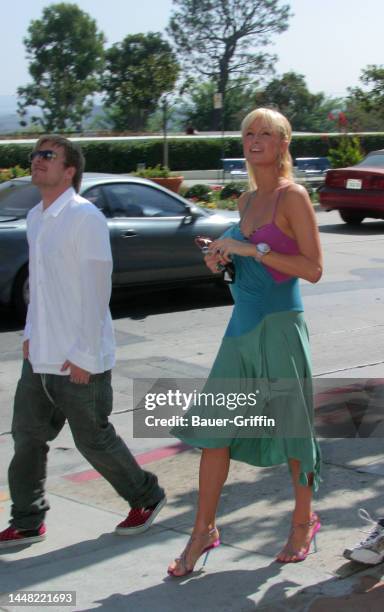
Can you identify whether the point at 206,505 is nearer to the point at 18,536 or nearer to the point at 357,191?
the point at 18,536

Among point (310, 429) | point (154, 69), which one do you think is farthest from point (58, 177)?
point (154, 69)

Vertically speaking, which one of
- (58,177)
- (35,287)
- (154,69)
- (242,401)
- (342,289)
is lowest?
(342,289)

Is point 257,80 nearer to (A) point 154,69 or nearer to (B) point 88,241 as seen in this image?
(A) point 154,69

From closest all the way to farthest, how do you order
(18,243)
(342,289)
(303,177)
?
(18,243)
(342,289)
(303,177)

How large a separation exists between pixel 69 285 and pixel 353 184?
544 inches

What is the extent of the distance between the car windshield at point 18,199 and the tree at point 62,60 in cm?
7012

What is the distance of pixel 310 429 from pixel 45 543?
4.30 ft

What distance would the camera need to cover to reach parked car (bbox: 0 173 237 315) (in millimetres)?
9266

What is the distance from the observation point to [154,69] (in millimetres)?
43969

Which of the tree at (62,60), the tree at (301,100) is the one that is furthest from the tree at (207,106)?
the tree at (62,60)

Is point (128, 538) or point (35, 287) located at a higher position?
point (35, 287)

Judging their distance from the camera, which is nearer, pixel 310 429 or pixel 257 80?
pixel 310 429

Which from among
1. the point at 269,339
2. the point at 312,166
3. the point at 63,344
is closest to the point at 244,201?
the point at 269,339

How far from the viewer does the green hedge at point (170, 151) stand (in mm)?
35469
